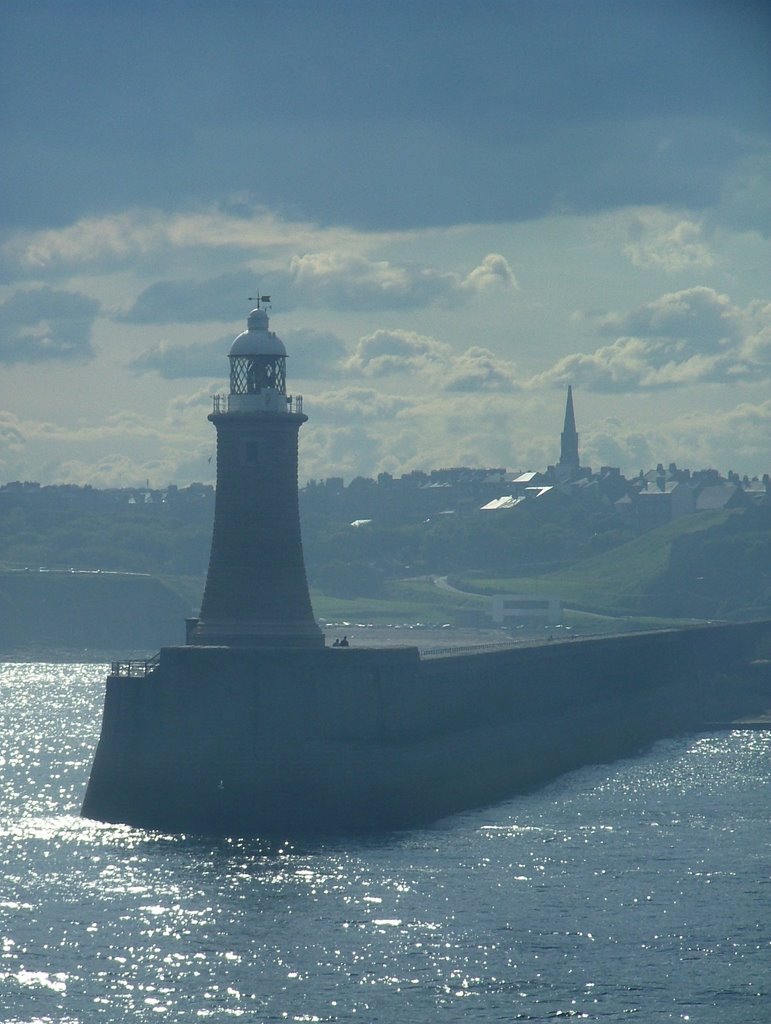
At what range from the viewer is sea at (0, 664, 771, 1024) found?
122ft

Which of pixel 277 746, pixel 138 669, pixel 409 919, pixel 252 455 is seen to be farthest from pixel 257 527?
pixel 409 919

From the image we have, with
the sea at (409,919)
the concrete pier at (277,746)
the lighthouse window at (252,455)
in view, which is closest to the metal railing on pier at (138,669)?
the concrete pier at (277,746)

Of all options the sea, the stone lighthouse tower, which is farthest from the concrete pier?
the stone lighthouse tower

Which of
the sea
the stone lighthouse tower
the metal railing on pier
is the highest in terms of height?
the stone lighthouse tower

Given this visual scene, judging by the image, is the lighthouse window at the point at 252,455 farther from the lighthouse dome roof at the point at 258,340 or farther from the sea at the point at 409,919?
the sea at the point at 409,919

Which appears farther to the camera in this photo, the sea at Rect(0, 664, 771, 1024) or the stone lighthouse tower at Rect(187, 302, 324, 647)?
the stone lighthouse tower at Rect(187, 302, 324, 647)

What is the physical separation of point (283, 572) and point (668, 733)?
35.9m

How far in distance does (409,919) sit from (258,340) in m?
24.1

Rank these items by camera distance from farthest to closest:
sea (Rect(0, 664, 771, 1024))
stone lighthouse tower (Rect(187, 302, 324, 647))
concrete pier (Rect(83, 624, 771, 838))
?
stone lighthouse tower (Rect(187, 302, 324, 647)) → concrete pier (Rect(83, 624, 771, 838)) → sea (Rect(0, 664, 771, 1024))

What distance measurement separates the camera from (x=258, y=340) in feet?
204

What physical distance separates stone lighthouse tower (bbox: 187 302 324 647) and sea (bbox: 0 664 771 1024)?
7.53m

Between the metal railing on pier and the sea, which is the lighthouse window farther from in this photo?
the sea

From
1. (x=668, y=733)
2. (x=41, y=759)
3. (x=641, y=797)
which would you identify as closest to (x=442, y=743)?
(x=641, y=797)

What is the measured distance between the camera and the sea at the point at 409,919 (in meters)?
37.2
